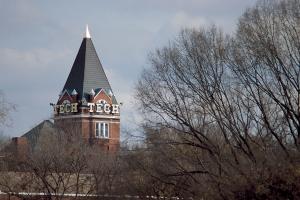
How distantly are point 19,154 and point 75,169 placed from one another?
7795 mm

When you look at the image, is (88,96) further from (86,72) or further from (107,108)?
(107,108)

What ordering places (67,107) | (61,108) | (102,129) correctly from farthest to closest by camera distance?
(102,129) < (61,108) < (67,107)

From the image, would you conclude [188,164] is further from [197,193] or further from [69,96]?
[69,96]

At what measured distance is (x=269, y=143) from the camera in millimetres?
34750

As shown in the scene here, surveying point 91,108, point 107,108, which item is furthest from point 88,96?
point 107,108

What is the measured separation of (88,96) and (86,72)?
9.85 feet

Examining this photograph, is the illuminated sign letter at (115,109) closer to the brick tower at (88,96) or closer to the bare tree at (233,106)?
the brick tower at (88,96)

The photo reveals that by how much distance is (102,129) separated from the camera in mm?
100938

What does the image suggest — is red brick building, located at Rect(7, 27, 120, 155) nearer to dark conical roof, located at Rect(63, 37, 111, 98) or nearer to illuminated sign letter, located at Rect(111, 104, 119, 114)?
dark conical roof, located at Rect(63, 37, 111, 98)

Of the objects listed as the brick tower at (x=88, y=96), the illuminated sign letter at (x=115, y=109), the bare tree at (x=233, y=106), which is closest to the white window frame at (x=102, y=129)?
the brick tower at (x=88, y=96)

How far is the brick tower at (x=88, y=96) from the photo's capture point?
98.5 meters

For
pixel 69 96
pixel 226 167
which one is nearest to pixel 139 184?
pixel 226 167

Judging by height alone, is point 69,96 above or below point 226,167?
above

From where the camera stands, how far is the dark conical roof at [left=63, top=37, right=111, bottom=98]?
98.6m
